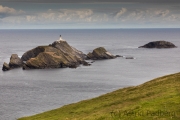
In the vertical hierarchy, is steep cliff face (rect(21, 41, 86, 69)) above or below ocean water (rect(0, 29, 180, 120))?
above

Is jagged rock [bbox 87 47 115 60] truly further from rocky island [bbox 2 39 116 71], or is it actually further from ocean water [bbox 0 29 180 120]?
rocky island [bbox 2 39 116 71]

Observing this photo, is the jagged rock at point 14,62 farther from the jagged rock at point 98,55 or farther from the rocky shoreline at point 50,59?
the jagged rock at point 98,55

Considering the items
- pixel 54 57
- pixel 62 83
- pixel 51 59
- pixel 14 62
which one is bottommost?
pixel 62 83

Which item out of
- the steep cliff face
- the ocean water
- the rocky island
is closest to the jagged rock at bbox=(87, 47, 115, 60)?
the ocean water

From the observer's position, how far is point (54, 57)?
142375mm

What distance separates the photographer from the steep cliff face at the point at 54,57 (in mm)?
140250

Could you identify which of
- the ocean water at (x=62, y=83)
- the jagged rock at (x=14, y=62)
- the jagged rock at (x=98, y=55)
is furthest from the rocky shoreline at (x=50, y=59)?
the jagged rock at (x=98, y=55)

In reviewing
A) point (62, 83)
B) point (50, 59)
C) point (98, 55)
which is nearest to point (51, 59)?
point (50, 59)

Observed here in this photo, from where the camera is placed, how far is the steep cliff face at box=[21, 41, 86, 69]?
460 feet

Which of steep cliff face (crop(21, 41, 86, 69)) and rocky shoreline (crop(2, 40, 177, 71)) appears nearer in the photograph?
rocky shoreline (crop(2, 40, 177, 71))

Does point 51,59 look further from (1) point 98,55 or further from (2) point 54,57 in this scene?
(1) point 98,55

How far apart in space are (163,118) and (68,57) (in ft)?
407

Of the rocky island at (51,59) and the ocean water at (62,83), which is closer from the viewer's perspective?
the ocean water at (62,83)

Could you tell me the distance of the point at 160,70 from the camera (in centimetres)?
13350
